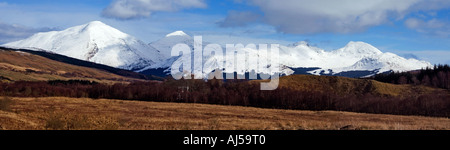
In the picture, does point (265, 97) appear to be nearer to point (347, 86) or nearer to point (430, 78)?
point (347, 86)

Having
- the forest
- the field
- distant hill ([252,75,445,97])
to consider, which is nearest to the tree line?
distant hill ([252,75,445,97])

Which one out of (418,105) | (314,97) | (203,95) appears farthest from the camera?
(203,95)

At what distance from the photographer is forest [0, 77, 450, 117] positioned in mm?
75750

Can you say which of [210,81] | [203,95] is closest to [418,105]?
[203,95]

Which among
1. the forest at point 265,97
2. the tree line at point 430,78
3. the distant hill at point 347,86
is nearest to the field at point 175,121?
the forest at point 265,97

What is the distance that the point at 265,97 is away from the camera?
90.6m

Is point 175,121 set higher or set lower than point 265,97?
lower

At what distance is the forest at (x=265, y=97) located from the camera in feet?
249

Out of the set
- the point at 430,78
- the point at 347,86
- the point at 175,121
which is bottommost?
the point at 175,121

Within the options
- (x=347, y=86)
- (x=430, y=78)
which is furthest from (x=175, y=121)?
(x=430, y=78)

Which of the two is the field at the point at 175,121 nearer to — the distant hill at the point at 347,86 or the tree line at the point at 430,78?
the distant hill at the point at 347,86
